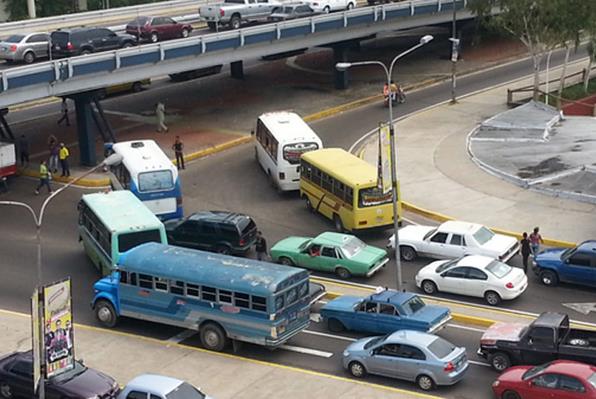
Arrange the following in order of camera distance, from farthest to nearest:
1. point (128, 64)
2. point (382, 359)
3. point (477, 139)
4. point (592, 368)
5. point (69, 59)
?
1. point (477, 139)
2. point (128, 64)
3. point (69, 59)
4. point (382, 359)
5. point (592, 368)

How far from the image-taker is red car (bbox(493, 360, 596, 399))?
24328 mm

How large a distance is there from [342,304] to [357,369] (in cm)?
346

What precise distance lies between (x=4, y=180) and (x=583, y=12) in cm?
3157

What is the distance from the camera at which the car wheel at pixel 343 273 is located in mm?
34656

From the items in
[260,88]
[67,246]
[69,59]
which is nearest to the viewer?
[67,246]

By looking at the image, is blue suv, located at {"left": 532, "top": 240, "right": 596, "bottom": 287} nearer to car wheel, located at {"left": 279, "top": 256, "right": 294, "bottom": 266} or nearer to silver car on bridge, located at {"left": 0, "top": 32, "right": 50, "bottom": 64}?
car wheel, located at {"left": 279, "top": 256, "right": 294, "bottom": 266}

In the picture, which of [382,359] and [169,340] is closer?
[382,359]

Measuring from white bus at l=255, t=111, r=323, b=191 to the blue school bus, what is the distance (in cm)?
1362

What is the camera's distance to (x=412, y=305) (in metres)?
29.5

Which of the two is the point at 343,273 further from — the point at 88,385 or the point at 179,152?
the point at 179,152

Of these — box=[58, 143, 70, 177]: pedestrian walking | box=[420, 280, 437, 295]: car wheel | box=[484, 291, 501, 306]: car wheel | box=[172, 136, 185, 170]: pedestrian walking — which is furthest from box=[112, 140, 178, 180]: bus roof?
box=[484, 291, 501, 306]: car wheel

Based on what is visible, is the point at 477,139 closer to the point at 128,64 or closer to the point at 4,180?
the point at 128,64

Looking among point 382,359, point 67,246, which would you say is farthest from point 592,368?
point 67,246

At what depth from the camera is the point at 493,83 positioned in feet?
223
